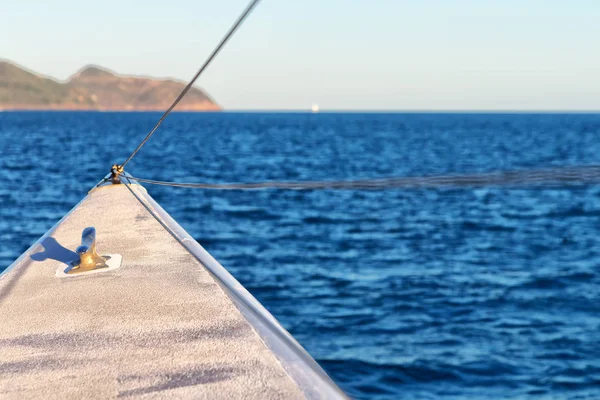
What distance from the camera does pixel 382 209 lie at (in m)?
21.7

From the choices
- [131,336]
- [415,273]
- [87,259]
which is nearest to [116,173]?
[87,259]

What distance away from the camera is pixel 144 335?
9.50 ft

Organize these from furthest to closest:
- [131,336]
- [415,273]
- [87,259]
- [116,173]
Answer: [415,273]
[116,173]
[87,259]
[131,336]

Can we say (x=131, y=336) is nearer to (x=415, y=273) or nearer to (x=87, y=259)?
(x=87, y=259)

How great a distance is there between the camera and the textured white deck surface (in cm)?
240

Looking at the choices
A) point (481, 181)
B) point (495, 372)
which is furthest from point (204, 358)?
point (495, 372)

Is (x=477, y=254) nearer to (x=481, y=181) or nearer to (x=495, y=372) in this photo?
(x=495, y=372)

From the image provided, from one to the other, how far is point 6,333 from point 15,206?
19.6 m

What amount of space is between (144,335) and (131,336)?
51 mm

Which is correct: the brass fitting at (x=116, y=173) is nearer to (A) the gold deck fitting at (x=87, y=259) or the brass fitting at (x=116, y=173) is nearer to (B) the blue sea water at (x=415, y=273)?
(B) the blue sea water at (x=415, y=273)

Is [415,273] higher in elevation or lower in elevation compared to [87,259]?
lower

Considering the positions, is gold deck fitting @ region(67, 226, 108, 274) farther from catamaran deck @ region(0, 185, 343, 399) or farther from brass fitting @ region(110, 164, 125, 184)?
brass fitting @ region(110, 164, 125, 184)

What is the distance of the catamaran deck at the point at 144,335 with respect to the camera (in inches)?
94.8

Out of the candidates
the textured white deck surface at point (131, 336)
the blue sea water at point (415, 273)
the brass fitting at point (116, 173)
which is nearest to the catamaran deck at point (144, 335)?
the textured white deck surface at point (131, 336)
